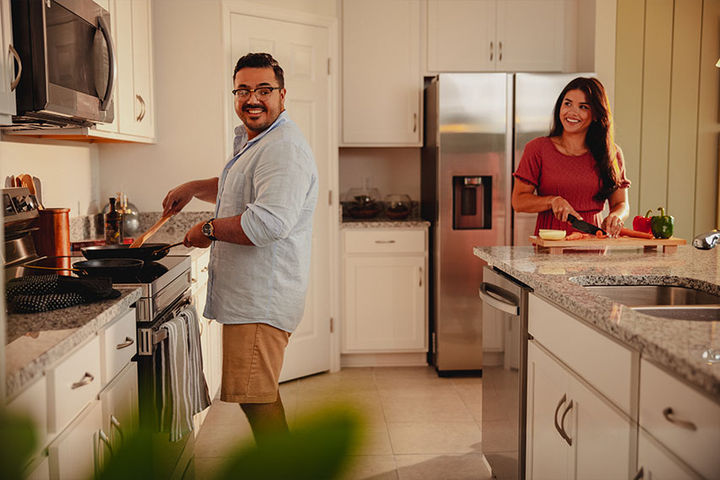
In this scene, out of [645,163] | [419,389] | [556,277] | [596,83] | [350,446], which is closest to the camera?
[350,446]

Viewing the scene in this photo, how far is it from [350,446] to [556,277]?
1646mm

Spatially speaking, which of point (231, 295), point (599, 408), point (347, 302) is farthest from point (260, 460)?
point (347, 302)

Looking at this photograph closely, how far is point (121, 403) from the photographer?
170cm

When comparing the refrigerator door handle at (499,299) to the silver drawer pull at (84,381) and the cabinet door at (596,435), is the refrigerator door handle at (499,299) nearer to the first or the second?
the cabinet door at (596,435)

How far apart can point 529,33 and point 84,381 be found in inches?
145

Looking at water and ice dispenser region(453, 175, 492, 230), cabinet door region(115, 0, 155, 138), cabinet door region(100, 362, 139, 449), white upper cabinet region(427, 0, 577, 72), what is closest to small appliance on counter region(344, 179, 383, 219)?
water and ice dispenser region(453, 175, 492, 230)

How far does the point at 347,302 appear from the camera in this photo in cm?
412

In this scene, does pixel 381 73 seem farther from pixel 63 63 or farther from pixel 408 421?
pixel 63 63

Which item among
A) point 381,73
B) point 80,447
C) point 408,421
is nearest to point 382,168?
point 381,73

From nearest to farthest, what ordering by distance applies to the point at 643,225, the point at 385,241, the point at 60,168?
the point at 643,225 < the point at 60,168 < the point at 385,241

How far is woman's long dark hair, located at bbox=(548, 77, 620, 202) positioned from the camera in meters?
2.67

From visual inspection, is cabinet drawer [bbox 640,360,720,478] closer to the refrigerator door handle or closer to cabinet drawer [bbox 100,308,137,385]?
the refrigerator door handle

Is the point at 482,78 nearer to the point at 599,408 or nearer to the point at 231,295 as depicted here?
the point at 231,295

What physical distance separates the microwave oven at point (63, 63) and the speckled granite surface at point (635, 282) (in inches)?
57.6
